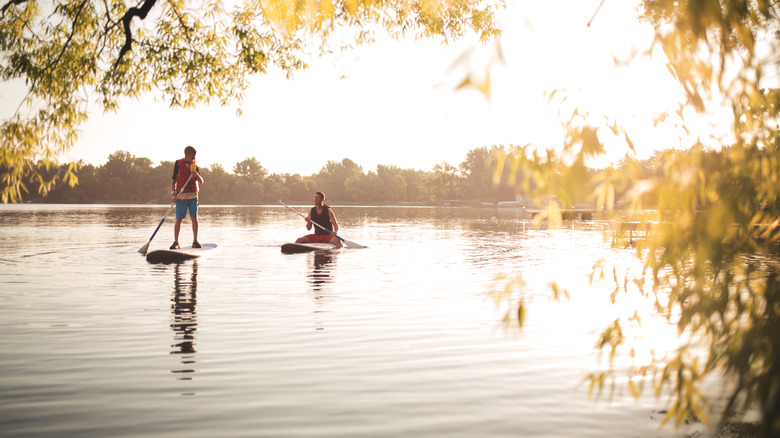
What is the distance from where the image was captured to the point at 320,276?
11.4m

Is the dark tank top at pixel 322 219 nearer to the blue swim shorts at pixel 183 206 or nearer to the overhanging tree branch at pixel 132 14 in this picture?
the blue swim shorts at pixel 183 206

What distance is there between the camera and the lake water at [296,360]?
3.91 m

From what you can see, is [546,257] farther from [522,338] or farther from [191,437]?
[191,437]

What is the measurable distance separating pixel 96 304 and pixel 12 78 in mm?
3041

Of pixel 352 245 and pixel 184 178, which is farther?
pixel 352 245

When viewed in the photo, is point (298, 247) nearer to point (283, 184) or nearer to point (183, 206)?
point (183, 206)

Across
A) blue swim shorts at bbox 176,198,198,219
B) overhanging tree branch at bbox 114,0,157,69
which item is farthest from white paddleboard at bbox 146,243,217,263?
overhanging tree branch at bbox 114,0,157,69

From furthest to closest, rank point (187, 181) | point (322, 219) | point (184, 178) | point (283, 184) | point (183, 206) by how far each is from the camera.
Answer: point (283, 184) < point (322, 219) < point (183, 206) < point (184, 178) < point (187, 181)

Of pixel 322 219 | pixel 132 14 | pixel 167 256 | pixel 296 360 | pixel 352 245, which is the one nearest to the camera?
pixel 296 360

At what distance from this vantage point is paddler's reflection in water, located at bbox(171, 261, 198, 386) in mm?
5188

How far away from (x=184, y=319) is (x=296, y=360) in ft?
7.52

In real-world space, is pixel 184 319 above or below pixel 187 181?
below

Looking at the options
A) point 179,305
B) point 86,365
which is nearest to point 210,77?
point 179,305

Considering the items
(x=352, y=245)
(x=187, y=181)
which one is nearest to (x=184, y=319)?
(x=187, y=181)
